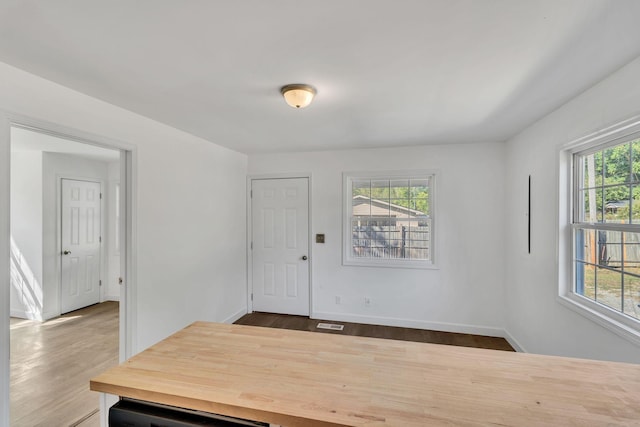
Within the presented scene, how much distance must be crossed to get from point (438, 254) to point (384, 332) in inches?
47.0

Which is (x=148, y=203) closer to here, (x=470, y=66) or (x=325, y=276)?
(x=325, y=276)

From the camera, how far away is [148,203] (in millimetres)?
2561

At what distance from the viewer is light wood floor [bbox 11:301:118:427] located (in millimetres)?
2111

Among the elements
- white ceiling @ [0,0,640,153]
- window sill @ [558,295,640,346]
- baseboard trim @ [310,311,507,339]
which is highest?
white ceiling @ [0,0,640,153]

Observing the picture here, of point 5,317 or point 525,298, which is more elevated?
point 5,317

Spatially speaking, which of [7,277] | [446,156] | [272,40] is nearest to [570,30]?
[272,40]

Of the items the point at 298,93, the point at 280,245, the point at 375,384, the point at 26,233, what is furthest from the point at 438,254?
the point at 26,233

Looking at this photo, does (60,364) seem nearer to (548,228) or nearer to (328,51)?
(328,51)

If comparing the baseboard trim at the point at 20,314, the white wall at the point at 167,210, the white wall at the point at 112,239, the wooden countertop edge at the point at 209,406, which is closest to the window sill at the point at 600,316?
the wooden countertop edge at the point at 209,406

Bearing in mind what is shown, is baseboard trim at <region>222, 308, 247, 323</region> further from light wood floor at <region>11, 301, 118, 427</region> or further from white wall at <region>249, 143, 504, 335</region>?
light wood floor at <region>11, 301, 118, 427</region>

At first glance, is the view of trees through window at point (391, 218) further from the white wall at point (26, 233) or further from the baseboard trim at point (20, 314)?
the baseboard trim at point (20, 314)

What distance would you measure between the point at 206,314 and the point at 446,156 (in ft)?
11.4

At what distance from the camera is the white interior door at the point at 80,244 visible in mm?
4273

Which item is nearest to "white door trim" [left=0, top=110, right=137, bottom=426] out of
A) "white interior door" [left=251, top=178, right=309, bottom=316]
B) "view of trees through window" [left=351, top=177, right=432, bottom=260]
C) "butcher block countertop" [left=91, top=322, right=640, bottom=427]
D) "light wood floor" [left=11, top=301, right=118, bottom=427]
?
"light wood floor" [left=11, top=301, right=118, bottom=427]
